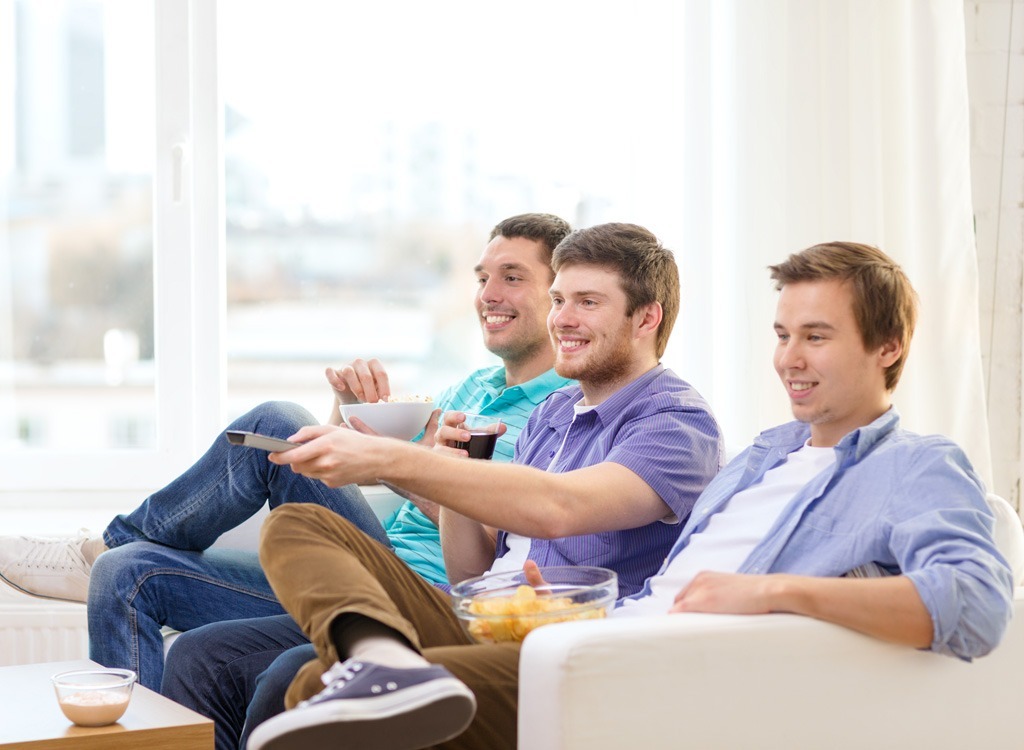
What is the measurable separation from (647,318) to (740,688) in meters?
0.90

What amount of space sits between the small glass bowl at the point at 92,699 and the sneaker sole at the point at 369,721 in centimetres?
46

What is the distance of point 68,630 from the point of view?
2.82 metres

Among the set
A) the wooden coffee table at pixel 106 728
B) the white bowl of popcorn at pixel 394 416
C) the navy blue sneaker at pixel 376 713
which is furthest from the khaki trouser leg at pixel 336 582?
the white bowl of popcorn at pixel 394 416

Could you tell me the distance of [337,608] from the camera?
63.5 inches

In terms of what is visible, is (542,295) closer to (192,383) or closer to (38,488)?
(192,383)

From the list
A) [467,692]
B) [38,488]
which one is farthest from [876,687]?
[38,488]

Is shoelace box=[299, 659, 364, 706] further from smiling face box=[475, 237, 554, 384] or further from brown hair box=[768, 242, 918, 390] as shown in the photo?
smiling face box=[475, 237, 554, 384]

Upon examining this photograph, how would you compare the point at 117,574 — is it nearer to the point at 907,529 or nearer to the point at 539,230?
the point at 539,230

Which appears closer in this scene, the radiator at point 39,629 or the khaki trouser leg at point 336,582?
the khaki trouser leg at point 336,582

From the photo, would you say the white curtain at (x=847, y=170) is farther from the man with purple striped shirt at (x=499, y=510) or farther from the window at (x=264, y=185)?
the man with purple striped shirt at (x=499, y=510)

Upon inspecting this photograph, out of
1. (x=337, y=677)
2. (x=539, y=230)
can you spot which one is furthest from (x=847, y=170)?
(x=337, y=677)

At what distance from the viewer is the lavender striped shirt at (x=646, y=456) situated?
2043mm

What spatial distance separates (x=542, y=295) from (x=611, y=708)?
4.89 ft

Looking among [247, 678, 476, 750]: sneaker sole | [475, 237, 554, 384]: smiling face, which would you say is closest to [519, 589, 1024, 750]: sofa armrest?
[247, 678, 476, 750]: sneaker sole
